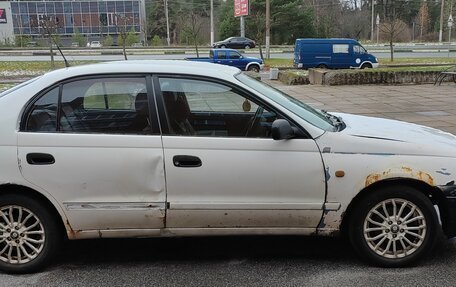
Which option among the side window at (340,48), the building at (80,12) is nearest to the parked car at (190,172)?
the side window at (340,48)

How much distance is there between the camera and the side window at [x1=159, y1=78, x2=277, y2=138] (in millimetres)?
3738

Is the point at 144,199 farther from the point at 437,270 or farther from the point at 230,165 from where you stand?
the point at 437,270

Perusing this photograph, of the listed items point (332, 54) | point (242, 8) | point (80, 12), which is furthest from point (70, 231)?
point (80, 12)

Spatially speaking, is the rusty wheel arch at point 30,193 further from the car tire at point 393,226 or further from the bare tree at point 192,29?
the bare tree at point 192,29

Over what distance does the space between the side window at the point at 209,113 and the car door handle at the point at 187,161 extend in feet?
0.63

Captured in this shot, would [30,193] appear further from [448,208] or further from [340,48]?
[340,48]

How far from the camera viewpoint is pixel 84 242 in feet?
14.6

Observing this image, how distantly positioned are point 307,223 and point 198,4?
301 feet

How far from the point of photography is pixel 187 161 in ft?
11.8

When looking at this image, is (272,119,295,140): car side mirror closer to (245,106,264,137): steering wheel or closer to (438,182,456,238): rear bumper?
(245,106,264,137): steering wheel

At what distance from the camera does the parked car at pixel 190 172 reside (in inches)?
142

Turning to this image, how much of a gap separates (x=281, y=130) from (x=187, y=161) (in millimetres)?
713

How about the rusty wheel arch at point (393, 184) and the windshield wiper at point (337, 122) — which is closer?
the rusty wheel arch at point (393, 184)

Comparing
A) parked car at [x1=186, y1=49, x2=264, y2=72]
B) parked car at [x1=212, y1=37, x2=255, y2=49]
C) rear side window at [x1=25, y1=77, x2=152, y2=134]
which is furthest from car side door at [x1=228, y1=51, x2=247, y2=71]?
rear side window at [x1=25, y1=77, x2=152, y2=134]
